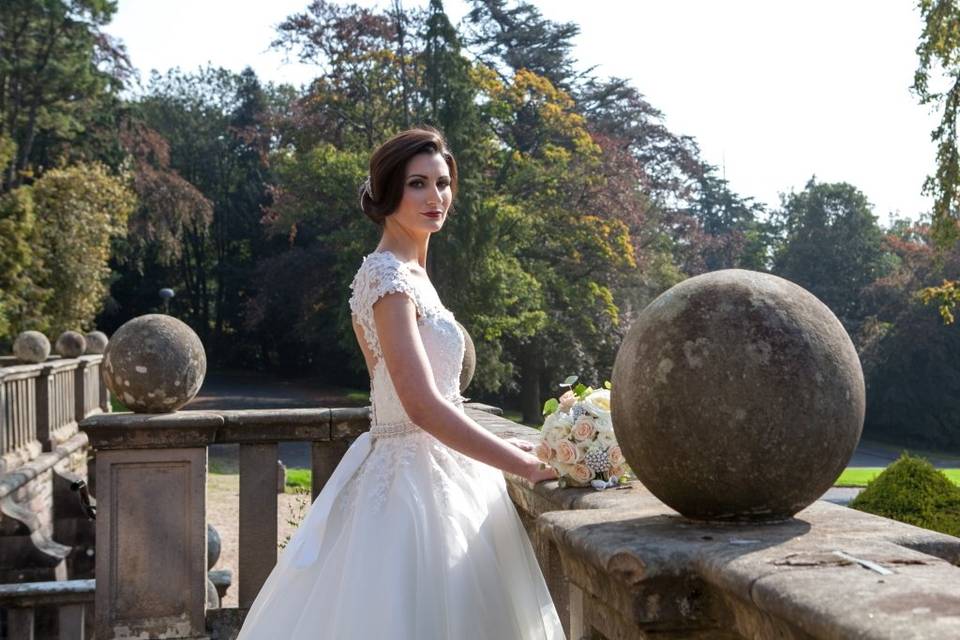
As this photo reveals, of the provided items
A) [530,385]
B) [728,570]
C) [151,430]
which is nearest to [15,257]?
[530,385]

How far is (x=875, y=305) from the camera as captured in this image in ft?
125

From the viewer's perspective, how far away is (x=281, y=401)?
30.9 meters

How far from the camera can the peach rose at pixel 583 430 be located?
2.78 m

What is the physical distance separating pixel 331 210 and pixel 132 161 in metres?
9.51

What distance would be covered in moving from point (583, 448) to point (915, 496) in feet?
14.5

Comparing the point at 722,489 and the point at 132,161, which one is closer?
the point at 722,489

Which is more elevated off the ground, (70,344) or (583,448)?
(583,448)

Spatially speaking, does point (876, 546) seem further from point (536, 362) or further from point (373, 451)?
point (536, 362)

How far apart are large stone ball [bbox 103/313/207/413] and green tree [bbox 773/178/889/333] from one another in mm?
37558

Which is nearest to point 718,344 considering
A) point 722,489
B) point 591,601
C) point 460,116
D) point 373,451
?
point 722,489

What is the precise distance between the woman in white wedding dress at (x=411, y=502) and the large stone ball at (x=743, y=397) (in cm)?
80

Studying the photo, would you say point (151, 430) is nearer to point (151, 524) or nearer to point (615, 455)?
point (151, 524)

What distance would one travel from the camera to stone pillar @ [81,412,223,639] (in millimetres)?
4617

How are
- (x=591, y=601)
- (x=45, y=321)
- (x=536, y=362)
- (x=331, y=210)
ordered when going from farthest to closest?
(x=536, y=362)
(x=331, y=210)
(x=45, y=321)
(x=591, y=601)
